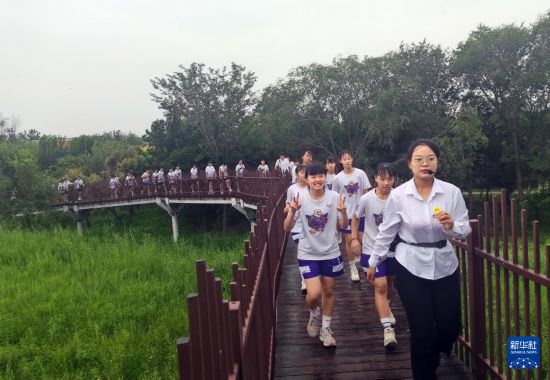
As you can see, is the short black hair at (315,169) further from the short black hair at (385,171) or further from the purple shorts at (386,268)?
the purple shorts at (386,268)

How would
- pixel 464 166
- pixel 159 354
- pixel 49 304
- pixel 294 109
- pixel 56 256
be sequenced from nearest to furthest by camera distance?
1. pixel 159 354
2. pixel 49 304
3. pixel 56 256
4. pixel 464 166
5. pixel 294 109

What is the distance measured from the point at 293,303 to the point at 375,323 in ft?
3.36

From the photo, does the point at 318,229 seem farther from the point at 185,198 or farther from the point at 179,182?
the point at 179,182

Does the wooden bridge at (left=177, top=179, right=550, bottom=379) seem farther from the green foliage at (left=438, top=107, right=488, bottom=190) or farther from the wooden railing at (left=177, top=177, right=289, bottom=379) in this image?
the green foliage at (left=438, top=107, right=488, bottom=190)

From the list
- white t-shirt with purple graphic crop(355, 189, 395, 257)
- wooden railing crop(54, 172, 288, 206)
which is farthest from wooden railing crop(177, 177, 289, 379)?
wooden railing crop(54, 172, 288, 206)

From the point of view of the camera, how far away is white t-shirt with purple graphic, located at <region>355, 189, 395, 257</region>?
13.8ft

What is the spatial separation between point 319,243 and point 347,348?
0.89 m

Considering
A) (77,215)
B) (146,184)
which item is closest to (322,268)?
(146,184)

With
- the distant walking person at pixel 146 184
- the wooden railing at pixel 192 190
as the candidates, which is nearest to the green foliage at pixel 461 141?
the wooden railing at pixel 192 190

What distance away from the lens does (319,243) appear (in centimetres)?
375

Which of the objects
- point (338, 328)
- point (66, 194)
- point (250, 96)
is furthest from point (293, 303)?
point (66, 194)

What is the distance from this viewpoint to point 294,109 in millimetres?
23078

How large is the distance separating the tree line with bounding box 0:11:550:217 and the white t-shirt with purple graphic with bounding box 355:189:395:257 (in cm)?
1706

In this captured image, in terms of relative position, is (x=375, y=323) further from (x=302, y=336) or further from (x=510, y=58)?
(x=510, y=58)
